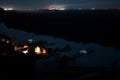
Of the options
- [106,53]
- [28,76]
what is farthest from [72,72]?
[106,53]

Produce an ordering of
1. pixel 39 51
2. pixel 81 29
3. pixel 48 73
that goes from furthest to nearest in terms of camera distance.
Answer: pixel 81 29 < pixel 39 51 < pixel 48 73

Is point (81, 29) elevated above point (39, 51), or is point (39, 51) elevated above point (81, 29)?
point (39, 51)

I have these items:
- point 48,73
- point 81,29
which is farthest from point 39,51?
point 81,29

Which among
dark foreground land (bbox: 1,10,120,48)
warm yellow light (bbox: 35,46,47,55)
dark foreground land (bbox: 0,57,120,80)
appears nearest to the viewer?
dark foreground land (bbox: 0,57,120,80)

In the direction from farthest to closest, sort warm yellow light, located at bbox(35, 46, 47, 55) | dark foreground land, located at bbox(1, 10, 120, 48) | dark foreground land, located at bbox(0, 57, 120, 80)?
dark foreground land, located at bbox(1, 10, 120, 48)
warm yellow light, located at bbox(35, 46, 47, 55)
dark foreground land, located at bbox(0, 57, 120, 80)

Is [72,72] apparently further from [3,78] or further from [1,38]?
[1,38]

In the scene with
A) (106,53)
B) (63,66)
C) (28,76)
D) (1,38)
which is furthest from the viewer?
(106,53)

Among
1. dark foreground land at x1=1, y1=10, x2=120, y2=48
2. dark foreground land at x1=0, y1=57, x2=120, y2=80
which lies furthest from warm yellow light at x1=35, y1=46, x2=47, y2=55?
dark foreground land at x1=1, y1=10, x2=120, y2=48

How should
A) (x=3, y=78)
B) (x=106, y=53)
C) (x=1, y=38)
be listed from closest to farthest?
1. (x=3, y=78)
2. (x=1, y=38)
3. (x=106, y=53)

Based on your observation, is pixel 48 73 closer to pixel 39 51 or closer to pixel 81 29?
pixel 39 51

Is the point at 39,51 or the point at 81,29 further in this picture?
the point at 81,29

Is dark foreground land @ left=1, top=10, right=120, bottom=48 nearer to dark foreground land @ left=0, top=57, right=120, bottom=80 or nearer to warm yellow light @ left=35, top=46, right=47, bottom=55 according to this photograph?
warm yellow light @ left=35, top=46, right=47, bottom=55
